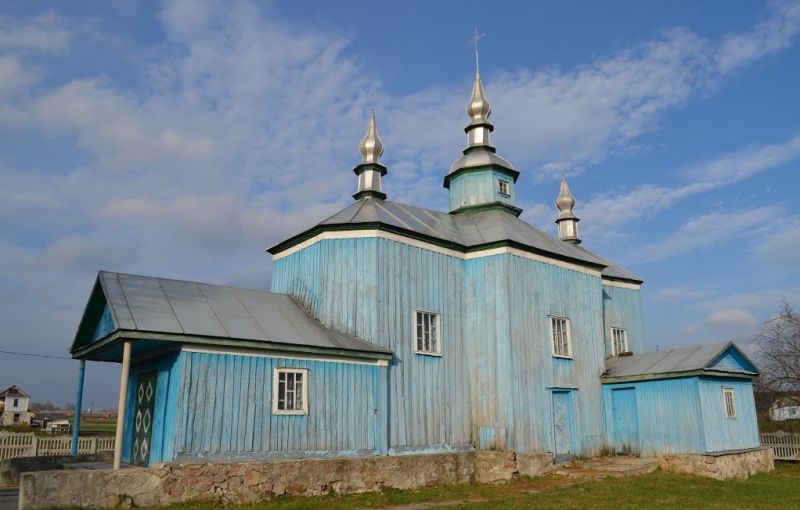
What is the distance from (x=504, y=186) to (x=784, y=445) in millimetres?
16047

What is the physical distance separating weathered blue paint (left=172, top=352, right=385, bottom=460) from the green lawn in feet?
3.94

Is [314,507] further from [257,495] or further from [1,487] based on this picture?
[1,487]

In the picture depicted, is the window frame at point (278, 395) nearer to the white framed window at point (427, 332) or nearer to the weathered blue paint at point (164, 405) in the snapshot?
the weathered blue paint at point (164, 405)

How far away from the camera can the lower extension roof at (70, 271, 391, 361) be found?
1262cm

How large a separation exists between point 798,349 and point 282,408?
28.1 m

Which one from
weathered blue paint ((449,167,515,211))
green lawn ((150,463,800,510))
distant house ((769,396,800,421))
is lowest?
green lawn ((150,463,800,510))

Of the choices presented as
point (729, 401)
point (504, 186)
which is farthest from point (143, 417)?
point (729, 401)

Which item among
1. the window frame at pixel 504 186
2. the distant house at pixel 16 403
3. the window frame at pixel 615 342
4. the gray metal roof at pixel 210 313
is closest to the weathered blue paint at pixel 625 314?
the window frame at pixel 615 342

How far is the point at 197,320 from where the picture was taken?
43.7 feet

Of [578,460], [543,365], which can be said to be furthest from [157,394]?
[578,460]

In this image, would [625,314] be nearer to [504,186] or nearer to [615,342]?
[615,342]

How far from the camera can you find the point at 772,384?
1228 inches

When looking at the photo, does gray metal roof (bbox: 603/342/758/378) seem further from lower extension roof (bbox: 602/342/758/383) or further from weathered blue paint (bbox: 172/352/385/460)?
weathered blue paint (bbox: 172/352/385/460)

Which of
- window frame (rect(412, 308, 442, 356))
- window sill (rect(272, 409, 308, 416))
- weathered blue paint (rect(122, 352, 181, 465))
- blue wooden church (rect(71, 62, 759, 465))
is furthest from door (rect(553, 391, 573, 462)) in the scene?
weathered blue paint (rect(122, 352, 181, 465))
